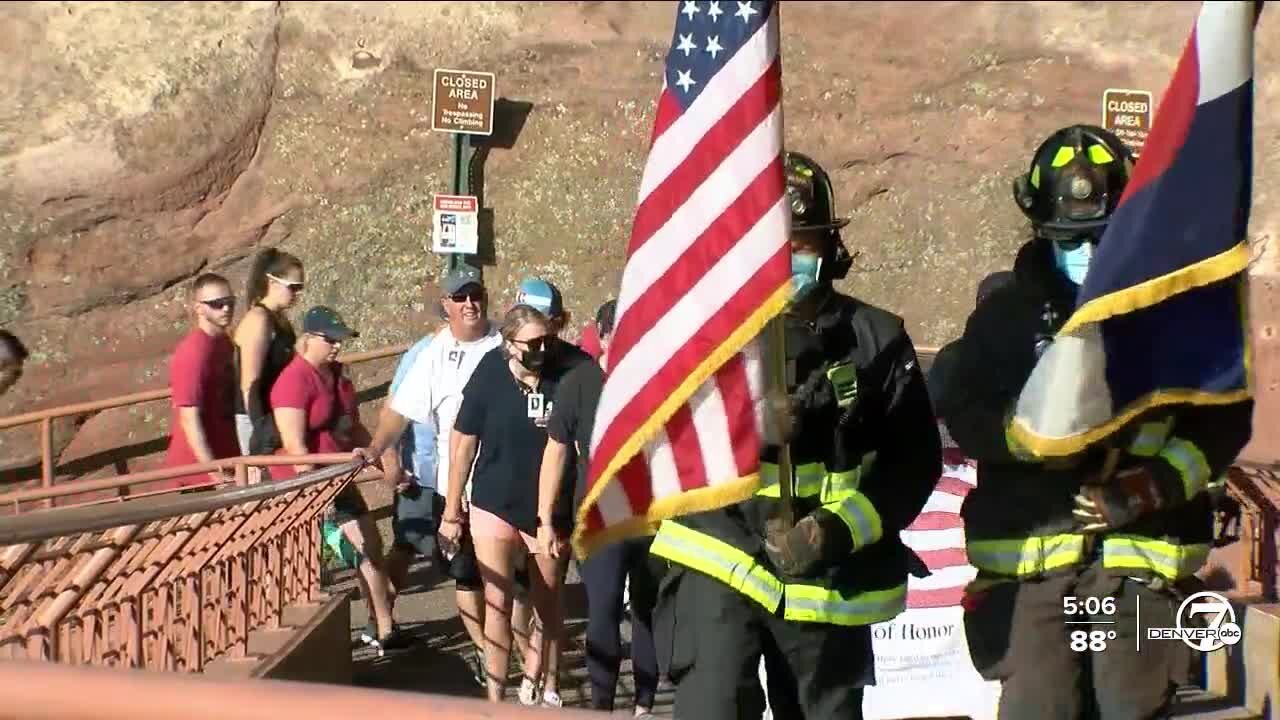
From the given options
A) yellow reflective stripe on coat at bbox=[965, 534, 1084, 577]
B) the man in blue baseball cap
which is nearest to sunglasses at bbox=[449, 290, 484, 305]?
the man in blue baseball cap

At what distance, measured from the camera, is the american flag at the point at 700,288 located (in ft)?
12.6

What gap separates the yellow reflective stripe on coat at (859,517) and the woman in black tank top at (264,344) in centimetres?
490

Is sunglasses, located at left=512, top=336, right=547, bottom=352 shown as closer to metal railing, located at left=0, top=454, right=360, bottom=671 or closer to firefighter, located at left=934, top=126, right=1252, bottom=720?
metal railing, located at left=0, top=454, right=360, bottom=671

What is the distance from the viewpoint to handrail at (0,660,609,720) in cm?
222

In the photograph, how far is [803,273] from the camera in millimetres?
4254

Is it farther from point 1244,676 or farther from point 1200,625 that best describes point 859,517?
point 1244,676

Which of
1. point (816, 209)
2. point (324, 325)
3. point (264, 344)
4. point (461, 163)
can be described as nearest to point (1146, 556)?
point (816, 209)

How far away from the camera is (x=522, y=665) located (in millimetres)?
7691

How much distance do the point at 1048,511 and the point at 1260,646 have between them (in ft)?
10.5

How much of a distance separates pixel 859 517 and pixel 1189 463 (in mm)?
860

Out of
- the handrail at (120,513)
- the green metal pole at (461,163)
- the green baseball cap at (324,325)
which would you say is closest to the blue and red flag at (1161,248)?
the handrail at (120,513)

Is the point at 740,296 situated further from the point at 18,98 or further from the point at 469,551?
the point at 18,98

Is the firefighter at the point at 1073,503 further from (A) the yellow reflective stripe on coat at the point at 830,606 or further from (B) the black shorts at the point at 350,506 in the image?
(B) the black shorts at the point at 350,506

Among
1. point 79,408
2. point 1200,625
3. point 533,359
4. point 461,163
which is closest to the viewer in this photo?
point 1200,625
